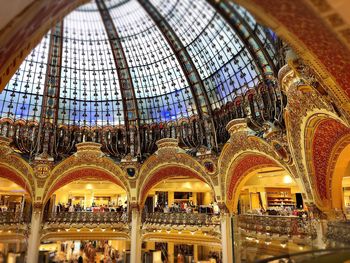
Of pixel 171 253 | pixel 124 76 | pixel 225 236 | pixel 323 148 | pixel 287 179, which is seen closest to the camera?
pixel 323 148

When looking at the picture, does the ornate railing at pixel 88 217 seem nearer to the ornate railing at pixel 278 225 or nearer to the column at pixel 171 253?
the column at pixel 171 253

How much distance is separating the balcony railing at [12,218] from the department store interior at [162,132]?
13 centimetres

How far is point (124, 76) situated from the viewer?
25.4m

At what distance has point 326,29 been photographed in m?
5.97

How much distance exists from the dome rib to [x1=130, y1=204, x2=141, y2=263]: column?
8.79 meters

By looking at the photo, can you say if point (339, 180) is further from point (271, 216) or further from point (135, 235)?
point (135, 235)

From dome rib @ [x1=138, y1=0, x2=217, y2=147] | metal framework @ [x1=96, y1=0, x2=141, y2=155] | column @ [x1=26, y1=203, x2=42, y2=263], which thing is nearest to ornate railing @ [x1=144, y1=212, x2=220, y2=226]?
metal framework @ [x1=96, y1=0, x2=141, y2=155]

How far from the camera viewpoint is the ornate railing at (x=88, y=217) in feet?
86.6

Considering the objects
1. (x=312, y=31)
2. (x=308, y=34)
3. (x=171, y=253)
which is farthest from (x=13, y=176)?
(x=312, y=31)

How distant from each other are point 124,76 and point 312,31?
67.1 ft

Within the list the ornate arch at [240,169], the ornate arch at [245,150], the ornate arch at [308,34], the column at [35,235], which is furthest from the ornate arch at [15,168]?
the ornate arch at [308,34]

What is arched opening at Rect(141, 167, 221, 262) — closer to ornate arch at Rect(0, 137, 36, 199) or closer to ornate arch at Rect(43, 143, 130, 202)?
ornate arch at Rect(43, 143, 130, 202)

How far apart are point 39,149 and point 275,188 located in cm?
2043

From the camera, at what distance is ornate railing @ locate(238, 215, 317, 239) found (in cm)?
1260
